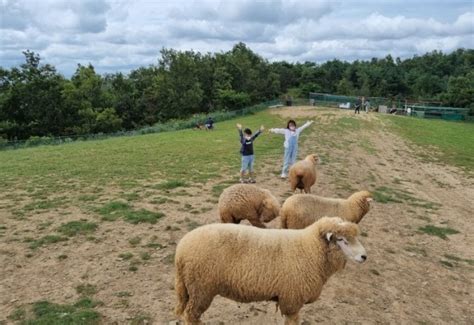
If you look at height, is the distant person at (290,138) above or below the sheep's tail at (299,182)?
above

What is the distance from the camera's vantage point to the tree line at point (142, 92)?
186 feet

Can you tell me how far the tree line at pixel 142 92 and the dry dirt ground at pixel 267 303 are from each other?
49.5 metres

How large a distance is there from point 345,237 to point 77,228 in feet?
21.6

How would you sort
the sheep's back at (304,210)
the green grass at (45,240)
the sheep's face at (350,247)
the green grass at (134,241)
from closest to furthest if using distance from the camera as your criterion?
the sheep's face at (350,247) → the sheep's back at (304,210) → the green grass at (45,240) → the green grass at (134,241)

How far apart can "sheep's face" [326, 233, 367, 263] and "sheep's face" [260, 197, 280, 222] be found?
2807mm

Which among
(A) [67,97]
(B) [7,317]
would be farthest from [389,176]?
(A) [67,97]

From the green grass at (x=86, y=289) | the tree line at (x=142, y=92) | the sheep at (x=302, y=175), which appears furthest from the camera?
the tree line at (x=142, y=92)

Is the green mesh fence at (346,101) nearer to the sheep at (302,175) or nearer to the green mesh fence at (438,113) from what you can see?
the green mesh fence at (438,113)

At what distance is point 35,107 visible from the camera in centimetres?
5666

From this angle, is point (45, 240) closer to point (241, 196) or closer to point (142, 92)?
point (241, 196)

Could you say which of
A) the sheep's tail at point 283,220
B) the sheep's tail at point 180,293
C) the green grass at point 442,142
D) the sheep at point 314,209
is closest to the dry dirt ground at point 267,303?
the sheep's tail at point 180,293

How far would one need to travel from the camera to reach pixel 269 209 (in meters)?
8.03

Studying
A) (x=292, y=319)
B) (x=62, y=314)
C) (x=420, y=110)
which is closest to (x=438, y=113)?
(x=420, y=110)

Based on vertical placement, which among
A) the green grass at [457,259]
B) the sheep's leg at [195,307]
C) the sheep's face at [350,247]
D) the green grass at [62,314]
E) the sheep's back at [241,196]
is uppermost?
the sheep's face at [350,247]
